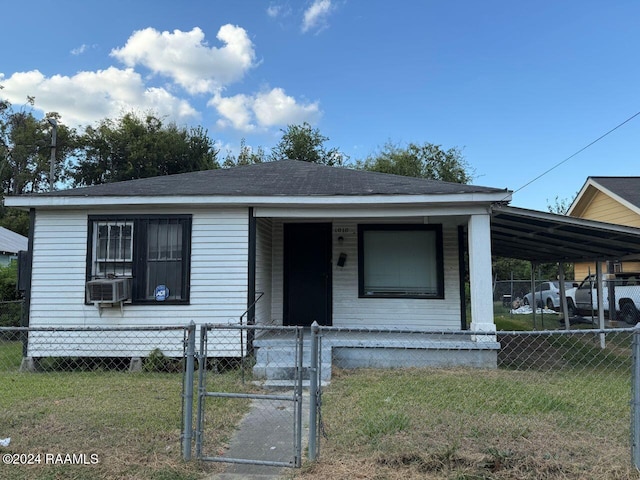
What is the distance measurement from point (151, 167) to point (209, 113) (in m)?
5.61

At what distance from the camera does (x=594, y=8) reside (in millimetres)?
11094

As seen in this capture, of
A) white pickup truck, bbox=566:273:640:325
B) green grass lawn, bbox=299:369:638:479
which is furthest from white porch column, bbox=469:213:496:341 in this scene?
white pickup truck, bbox=566:273:640:325

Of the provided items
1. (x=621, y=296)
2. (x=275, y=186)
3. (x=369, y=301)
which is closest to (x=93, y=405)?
(x=275, y=186)

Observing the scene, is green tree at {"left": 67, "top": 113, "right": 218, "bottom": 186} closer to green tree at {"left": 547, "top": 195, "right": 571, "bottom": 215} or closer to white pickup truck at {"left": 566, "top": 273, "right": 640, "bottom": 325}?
white pickup truck at {"left": 566, "top": 273, "right": 640, "bottom": 325}

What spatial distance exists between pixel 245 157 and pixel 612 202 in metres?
22.3

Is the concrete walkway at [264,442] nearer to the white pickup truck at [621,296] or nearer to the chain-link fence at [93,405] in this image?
the chain-link fence at [93,405]

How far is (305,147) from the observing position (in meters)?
27.9

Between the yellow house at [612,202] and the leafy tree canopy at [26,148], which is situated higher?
the leafy tree canopy at [26,148]

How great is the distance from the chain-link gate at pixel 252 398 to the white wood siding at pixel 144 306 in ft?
1.90

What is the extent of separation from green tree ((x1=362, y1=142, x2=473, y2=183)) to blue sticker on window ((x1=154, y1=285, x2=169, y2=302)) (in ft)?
75.1

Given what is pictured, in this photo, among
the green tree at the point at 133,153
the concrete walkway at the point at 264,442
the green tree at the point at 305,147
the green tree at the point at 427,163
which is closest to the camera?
the concrete walkway at the point at 264,442

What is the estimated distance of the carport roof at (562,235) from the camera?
6.67 m

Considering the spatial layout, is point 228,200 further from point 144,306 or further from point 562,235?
point 562,235

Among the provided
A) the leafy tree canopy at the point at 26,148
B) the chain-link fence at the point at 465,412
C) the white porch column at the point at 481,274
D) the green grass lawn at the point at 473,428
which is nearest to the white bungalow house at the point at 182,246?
the white porch column at the point at 481,274
